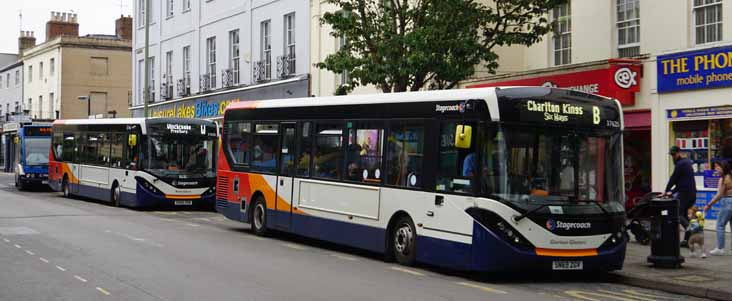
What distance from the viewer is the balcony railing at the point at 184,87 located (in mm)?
42062

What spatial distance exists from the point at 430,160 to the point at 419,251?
1.35 m

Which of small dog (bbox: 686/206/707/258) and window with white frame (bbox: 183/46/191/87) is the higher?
window with white frame (bbox: 183/46/191/87)

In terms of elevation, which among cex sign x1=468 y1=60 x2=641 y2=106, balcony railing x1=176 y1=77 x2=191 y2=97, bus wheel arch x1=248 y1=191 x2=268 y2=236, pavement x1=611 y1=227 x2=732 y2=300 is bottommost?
pavement x1=611 y1=227 x2=732 y2=300

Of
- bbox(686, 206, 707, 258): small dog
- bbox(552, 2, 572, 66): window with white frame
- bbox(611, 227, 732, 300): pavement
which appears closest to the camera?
bbox(611, 227, 732, 300): pavement

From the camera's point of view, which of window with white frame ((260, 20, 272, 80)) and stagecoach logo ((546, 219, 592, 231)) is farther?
window with white frame ((260, 20, 272, 80))

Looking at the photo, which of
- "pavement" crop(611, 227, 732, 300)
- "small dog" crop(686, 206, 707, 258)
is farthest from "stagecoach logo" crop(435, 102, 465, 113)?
"small dog" crop(686, 206, 707, 258)

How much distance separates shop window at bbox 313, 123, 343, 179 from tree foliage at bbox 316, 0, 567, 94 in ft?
10.7

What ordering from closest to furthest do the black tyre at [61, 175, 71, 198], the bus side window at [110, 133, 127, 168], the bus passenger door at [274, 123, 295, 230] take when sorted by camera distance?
the bus passenger door at [274, 123, 295, 230] < the bus side window at [110, 133, 127, 168] < the black tyre at [61, 175, 71, 198]

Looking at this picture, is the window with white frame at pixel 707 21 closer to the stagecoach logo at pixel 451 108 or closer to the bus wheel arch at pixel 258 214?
the stagecoach logo at pixel 451 108

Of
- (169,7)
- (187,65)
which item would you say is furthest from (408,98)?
(169,7)

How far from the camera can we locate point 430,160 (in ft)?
42.4

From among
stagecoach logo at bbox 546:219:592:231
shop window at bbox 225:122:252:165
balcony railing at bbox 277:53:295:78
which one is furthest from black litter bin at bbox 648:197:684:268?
balcony railing at bbox 277:53:295:78

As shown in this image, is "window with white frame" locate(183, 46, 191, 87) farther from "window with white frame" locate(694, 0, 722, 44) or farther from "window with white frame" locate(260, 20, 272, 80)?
"window with white frame" locate(694, 0, 722, 44)

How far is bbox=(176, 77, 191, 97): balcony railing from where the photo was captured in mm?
42062
